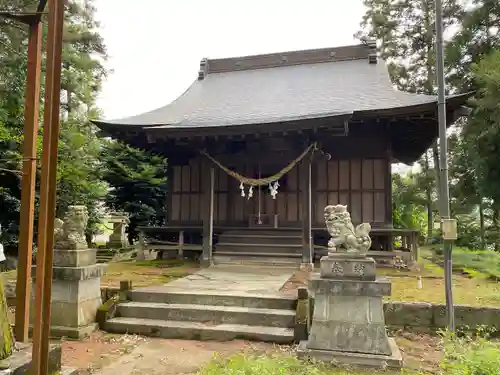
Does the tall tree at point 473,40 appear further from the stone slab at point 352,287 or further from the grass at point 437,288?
the stone slab at point 352,287

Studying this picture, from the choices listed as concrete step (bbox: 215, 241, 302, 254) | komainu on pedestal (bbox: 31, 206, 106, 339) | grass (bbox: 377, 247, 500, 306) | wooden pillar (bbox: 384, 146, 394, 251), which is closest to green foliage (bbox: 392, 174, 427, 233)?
wooden pillar (bbox: 384, 146, 394, 251)

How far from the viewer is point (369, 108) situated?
952 centimetres

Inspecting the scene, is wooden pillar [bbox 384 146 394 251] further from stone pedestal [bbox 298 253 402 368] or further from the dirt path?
the dirt path

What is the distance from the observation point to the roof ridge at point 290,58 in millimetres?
14695

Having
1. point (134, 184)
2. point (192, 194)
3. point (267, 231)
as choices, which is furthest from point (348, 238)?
point (134, 184)

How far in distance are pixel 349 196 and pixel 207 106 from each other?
5.60 m

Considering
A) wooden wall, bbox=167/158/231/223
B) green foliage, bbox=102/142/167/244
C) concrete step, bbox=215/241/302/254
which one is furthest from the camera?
green foliage, bbox=102/142/167/244

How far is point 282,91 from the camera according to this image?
43.5 feet

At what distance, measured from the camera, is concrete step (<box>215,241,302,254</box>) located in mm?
10125

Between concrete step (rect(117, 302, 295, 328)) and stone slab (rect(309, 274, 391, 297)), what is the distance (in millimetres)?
1118

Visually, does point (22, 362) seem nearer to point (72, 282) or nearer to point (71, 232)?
point (72, 282)

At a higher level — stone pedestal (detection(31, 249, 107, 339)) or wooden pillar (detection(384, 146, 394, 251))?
wooden pillar (detection(384, 146, 394, 251))

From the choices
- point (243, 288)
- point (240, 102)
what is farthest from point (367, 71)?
point (243, 288)

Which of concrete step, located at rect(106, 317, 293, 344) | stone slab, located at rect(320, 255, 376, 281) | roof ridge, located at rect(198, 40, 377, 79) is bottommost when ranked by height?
concrete step, located at rect(106, 317, 293, 344)
